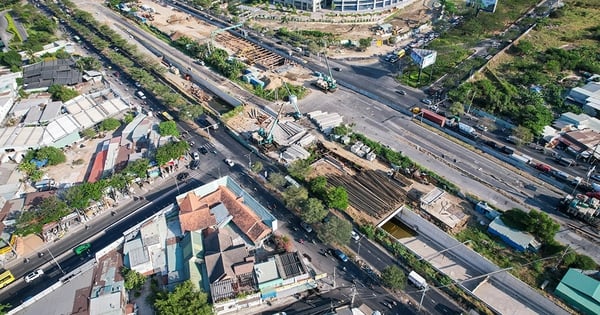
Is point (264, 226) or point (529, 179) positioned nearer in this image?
point (264, 226)

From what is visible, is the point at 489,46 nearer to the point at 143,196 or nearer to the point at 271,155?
the point at 271,155

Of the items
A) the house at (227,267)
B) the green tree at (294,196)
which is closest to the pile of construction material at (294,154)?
the green tree at (294,196)

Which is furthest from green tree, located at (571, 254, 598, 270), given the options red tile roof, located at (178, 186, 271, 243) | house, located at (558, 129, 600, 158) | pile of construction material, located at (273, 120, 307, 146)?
pile of construction material, located at (273, 120, 307, 146)

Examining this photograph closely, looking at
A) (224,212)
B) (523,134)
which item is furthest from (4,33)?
(523,134)

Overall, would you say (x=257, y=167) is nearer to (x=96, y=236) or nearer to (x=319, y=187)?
(x=319, y=187)

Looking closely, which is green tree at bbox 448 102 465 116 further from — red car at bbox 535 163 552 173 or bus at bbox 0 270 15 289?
bus at bbox 0 270 15 289

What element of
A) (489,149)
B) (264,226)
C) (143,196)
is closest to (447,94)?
(489,149)
